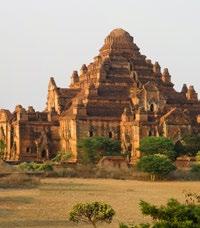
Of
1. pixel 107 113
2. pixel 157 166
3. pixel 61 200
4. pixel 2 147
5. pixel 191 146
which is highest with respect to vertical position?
pixel 107 113

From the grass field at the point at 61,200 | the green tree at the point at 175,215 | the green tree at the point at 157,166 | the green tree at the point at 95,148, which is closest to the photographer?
the green tree at the point at 175,215

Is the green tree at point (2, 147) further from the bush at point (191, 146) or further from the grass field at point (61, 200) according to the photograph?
the grass field at point (61, 200)

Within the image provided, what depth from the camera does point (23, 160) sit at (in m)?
62.2

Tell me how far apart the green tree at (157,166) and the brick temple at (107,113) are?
11.9 metres

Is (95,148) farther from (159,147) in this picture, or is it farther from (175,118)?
(175,118)

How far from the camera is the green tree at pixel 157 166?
46.4 meters

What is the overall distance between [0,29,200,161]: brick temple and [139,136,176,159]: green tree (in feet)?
11.0

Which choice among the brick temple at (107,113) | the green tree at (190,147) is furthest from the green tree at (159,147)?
the brick temple at (107,113)

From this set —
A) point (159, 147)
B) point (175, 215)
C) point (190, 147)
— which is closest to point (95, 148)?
point (159, 147)

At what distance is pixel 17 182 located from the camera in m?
39.0

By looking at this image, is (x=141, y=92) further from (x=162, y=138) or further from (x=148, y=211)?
(x=148, y=211)

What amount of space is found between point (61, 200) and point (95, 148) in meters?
28.5

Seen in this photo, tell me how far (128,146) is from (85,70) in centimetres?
1733

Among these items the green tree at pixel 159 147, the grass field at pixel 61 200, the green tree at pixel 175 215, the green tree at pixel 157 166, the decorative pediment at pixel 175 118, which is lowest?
the grass field at pixel 61 200
